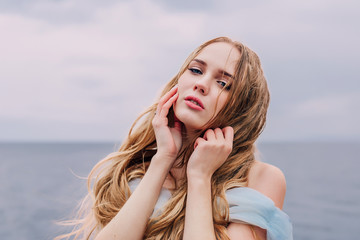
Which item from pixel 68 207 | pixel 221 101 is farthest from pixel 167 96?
pixel 68 207

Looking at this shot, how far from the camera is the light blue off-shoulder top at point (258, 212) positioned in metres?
2.25

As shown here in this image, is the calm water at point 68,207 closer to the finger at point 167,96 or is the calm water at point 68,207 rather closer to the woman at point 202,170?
the woman at point 202,170

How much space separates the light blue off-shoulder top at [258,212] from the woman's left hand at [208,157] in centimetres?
21

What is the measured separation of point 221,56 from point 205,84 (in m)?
0.27

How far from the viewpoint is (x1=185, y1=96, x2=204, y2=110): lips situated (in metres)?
2.43

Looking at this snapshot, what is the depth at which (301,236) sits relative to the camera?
20.1m

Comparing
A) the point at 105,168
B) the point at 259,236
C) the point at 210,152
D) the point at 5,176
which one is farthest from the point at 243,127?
the point at 5,176

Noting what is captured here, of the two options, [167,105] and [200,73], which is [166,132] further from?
[200,73]

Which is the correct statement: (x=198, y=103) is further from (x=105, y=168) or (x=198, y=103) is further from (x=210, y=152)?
(x=105, y=168)

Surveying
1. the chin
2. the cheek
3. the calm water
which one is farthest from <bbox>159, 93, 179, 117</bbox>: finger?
the calm water

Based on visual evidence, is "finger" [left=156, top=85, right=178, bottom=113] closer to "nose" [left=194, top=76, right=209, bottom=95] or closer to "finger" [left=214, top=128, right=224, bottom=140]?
"nose" [left=194, top=76, right=209, bottom=95]

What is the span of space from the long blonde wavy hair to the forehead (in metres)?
0.04

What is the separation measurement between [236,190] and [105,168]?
105cm

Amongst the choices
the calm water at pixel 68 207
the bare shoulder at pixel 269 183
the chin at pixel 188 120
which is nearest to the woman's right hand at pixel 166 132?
the chin at pixel 188 120
